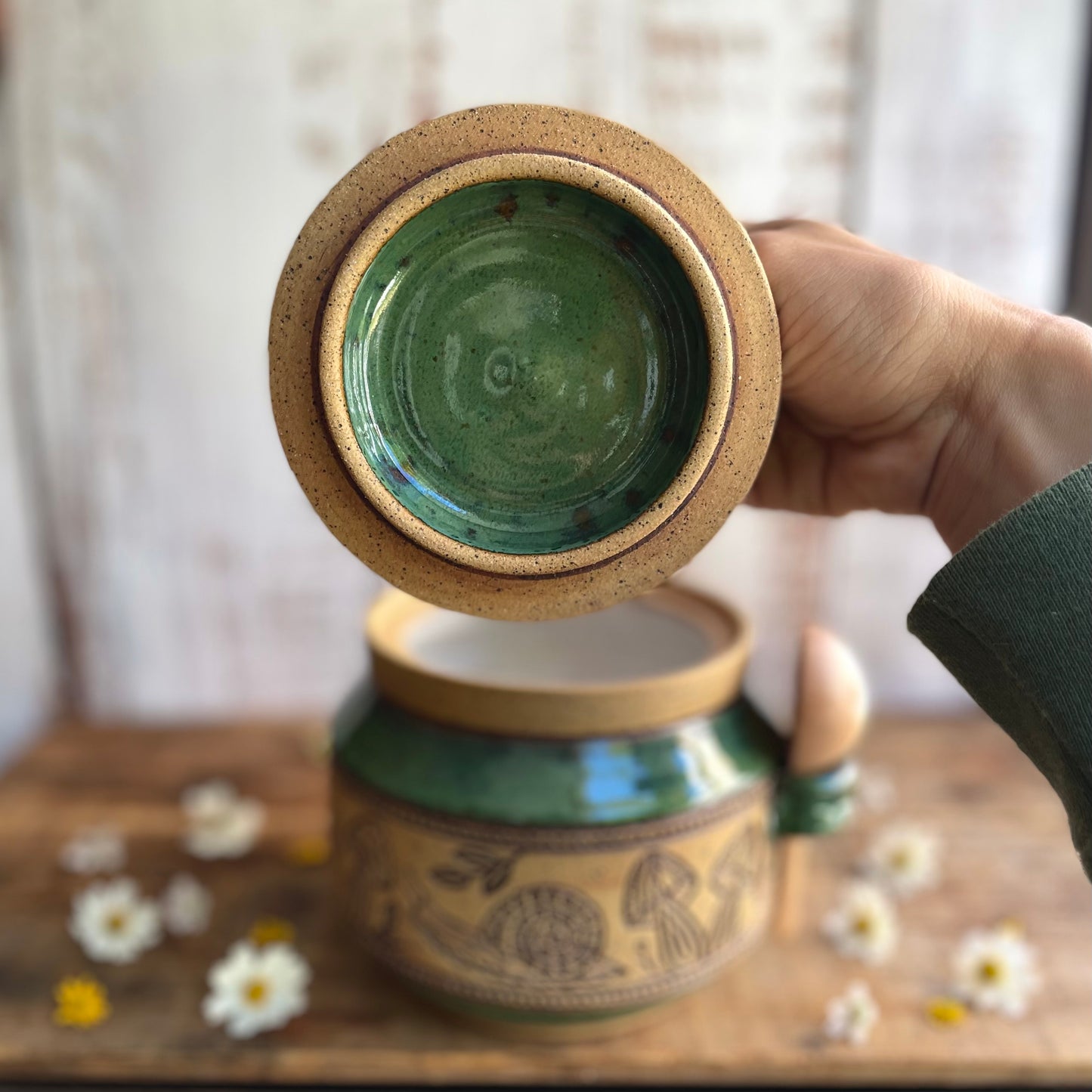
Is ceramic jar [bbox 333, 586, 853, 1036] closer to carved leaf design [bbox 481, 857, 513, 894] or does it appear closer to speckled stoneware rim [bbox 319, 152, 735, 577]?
carved leaf design [bbox 481, 857, 513, 894]

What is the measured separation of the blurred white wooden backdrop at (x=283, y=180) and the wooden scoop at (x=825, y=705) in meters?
0.58

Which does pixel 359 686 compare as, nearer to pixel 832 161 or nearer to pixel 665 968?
pixel 665 968

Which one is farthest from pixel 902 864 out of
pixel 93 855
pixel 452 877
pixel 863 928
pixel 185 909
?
pixel 93 855

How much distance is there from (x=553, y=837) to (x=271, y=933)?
0.31 meters

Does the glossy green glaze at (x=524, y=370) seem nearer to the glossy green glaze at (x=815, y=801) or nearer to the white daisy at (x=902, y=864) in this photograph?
the glossy green glaze at (x=815, y=801)

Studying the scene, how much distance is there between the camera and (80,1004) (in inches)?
27.5

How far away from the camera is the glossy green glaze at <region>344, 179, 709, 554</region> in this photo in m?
0.46

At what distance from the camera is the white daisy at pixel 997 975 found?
2.35 ft

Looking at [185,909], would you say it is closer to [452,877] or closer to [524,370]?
[452,877]

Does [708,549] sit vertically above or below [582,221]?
below

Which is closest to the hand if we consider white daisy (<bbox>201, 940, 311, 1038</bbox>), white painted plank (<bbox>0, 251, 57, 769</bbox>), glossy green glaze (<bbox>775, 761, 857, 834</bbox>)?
glossy green glaze (<bbox>775, 761, 857, 834</bbox>)

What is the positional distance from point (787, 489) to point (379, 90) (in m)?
0.73

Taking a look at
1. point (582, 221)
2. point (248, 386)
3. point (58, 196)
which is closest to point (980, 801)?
point (582, 221)

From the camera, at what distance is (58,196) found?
44.9 inches
